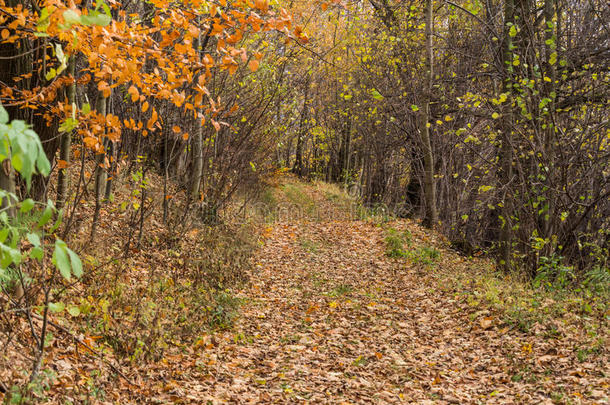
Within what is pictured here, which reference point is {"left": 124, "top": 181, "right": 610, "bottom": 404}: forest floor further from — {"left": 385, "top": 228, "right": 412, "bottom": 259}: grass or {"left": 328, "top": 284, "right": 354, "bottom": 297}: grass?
{"left": 385, "top": 228, "right": 412, "bottom": 259}: grass

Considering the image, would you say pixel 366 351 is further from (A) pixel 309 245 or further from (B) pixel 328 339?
(A) pixel 309 245

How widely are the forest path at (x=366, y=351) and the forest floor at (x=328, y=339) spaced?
0.02 meters

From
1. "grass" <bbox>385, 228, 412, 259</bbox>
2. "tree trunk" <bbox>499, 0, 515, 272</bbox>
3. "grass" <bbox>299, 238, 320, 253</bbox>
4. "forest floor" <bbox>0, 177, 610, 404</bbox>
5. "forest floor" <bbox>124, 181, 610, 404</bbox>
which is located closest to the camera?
"forest floor" <bbox>0, 177, 610, 404</bbox>

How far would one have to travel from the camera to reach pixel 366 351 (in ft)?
21.8

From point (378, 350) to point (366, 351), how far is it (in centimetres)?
19

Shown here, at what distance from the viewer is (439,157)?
14789 mm

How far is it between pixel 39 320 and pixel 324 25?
25.6 meters

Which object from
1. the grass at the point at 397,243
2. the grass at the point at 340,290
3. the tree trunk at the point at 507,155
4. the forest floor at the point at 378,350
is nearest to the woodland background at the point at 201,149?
the tree trunk at the point at 507,155

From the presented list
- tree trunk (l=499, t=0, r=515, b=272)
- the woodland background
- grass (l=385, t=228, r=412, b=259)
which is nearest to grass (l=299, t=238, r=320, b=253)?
the woodland background

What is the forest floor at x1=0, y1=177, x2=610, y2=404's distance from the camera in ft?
16.5

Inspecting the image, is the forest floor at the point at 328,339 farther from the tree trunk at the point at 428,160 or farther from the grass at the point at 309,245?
the tree trunk at the point at 428,160

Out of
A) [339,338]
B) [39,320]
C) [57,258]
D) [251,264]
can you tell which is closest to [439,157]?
[251,264]

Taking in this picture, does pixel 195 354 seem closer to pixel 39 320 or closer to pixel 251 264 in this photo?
pixel 39 320

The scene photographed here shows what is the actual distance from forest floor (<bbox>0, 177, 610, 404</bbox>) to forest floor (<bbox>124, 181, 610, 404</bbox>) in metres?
0.02
